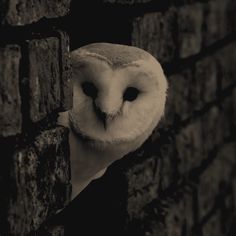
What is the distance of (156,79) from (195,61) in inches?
18.7

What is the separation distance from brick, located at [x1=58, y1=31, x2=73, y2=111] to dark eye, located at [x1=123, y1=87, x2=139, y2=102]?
7cm

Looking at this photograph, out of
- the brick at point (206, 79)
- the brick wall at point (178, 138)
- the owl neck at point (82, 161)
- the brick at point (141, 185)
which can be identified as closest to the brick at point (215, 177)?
the brick wall at point (178, 138)

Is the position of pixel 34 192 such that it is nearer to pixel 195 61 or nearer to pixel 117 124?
pixel 117 124

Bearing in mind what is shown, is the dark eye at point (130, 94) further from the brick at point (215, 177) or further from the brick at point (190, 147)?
the brick at point (215, 177)

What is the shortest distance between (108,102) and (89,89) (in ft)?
0.14

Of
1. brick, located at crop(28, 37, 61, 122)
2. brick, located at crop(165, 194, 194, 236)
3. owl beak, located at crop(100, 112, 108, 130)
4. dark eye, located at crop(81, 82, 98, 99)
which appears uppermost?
brick, located at crop(28, 37, 61, 122)

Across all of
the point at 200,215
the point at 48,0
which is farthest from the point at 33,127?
the point at 200,215

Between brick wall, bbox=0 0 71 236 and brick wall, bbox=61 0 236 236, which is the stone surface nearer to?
brick wall, bbox=61 0 236 236

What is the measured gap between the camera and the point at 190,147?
1.23 metres

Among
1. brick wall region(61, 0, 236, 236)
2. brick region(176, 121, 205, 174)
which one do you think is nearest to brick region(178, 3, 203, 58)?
brick wall region(61, 0, 236, 236)

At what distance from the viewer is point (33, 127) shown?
2.22ft

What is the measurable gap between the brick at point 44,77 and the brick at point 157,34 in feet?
0.77

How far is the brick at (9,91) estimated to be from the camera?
62cm

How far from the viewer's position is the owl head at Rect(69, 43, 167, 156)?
2.30 ft
